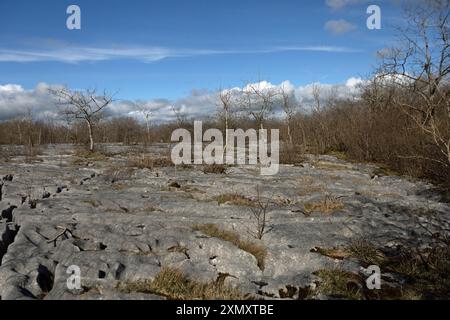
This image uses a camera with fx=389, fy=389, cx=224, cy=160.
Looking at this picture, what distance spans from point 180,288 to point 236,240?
2.46 metres

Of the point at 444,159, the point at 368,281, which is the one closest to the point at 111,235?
the point at 368,281

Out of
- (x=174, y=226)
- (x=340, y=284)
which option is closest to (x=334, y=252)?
(x=340, y=284)

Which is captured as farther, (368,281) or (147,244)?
(147,244)

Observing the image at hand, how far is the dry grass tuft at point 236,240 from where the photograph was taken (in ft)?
25.7

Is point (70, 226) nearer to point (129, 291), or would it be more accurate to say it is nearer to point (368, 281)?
point (129, 291)

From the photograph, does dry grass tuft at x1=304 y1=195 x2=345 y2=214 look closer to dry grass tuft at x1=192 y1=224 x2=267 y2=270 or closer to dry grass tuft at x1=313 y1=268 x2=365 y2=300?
dry grass tuft at x1=192 y1=224 x2=267 y2=270

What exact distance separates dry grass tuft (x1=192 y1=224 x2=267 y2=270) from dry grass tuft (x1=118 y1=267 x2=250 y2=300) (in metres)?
1.29

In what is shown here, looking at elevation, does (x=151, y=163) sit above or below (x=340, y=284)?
above

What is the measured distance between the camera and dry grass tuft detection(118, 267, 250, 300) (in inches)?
242

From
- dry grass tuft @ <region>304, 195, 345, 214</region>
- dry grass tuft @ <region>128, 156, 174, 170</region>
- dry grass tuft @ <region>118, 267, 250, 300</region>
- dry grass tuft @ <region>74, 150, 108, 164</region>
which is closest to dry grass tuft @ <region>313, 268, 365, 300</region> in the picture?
dry grass tuft @ <region>118, 267, 250, 300</region>

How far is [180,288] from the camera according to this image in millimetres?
6379

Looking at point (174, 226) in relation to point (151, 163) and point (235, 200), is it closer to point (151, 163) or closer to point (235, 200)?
point (235, 200)

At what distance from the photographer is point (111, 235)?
854cm
